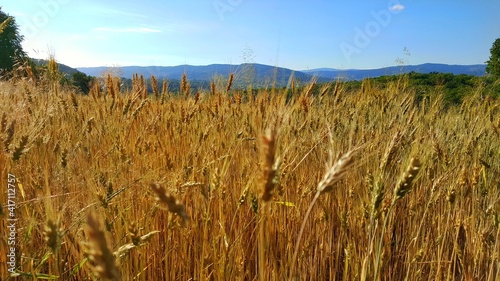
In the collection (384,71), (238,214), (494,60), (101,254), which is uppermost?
(494,60)

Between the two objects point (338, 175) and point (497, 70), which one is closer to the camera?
point (338, 175)

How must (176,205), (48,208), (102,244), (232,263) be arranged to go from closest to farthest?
(102,244) < (176,205) < (48,208) < (232,263)

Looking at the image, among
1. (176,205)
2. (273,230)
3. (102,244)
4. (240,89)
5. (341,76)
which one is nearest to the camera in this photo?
(102,244)

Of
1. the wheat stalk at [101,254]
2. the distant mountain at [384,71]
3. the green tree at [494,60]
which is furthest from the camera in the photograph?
the green tree at [494,60]

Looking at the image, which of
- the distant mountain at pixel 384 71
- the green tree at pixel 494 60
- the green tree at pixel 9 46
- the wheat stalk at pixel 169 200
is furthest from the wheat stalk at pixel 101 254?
the green tree at pixel 9 46

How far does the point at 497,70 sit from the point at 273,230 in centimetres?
1417

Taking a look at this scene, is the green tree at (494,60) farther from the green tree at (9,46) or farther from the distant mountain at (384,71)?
the green tree at (9,46)

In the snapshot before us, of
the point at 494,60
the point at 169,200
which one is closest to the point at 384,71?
the point at 494,60

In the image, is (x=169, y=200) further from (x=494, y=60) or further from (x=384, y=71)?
(x=494, y=60)

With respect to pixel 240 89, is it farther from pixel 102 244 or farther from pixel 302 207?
pixel 102 244

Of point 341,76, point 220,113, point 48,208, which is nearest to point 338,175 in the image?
point 48,208

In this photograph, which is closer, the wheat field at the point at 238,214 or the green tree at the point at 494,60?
the wheat field at the point at 238,214

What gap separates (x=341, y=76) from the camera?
3.60 meters

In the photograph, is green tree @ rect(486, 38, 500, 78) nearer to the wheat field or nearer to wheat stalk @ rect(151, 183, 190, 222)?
the wheat field
